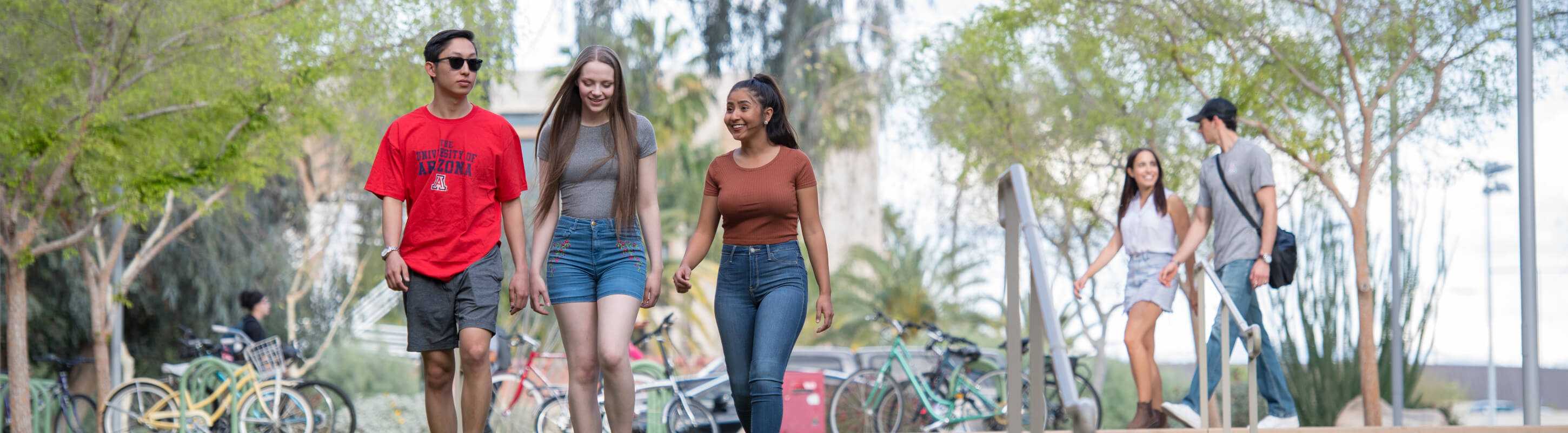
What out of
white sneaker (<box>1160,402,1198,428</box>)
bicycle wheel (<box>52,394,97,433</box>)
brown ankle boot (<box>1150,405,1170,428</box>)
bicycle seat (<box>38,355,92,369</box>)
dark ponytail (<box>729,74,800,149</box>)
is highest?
dark ponytail (<box>729,74,800,149</box>)

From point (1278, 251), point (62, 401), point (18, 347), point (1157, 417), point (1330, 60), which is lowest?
point (62, 401)

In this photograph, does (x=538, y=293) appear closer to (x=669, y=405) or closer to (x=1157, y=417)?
(x=1157, y=417)

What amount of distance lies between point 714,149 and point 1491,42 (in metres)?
24.5

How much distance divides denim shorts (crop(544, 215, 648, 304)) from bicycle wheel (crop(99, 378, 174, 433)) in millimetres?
7651

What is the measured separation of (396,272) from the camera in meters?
4.25

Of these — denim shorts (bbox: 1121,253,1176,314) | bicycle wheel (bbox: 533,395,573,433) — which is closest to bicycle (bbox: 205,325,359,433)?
bicycle wheel (bbox: 533,395,573,433)

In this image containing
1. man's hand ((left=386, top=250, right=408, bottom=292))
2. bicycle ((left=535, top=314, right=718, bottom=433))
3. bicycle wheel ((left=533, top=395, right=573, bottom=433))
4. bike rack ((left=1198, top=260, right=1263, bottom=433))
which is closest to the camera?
man's hand ((left=386, top=250, right=408, bottom=292))

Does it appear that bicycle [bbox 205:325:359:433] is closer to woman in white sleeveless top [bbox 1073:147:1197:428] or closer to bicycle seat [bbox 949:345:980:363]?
bicycle seat [bbox 949:345:980:363]

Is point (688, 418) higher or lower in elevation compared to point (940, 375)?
lower

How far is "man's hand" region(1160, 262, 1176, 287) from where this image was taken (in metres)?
6.52

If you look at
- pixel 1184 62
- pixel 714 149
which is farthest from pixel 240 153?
pixel 714 149

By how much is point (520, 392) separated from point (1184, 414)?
18.9 feet

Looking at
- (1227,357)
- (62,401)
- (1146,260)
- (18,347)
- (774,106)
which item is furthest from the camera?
(62,401)

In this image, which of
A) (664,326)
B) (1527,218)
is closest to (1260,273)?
(1527,218)
